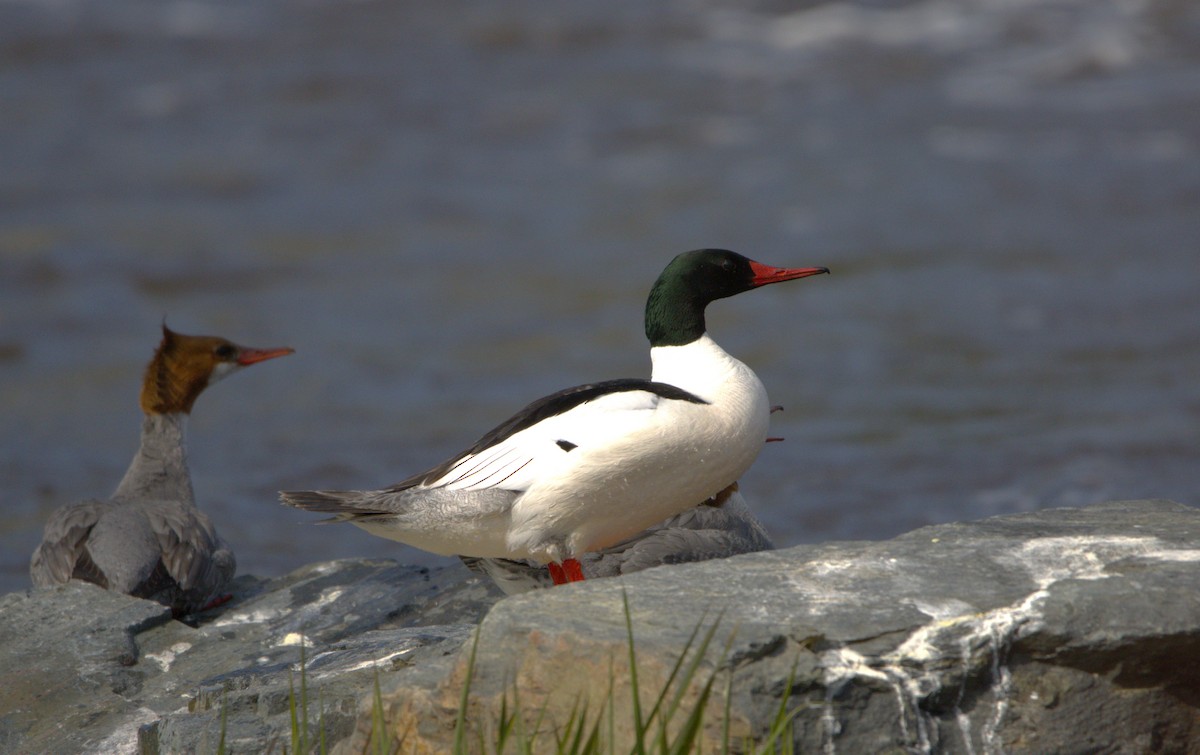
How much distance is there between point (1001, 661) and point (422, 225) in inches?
507

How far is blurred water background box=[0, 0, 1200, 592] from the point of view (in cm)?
986

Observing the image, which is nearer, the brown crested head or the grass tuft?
the grass tuft

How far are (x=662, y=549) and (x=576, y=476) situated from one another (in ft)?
3.31

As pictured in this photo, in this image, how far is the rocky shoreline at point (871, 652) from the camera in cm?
302

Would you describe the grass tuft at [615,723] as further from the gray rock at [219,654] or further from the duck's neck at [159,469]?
the duck's neck at [159,469]

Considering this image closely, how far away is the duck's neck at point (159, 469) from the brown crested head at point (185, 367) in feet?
0.37

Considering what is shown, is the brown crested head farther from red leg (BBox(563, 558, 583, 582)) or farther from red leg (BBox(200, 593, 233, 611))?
red leg (BBox(563, 558, 583, 582))

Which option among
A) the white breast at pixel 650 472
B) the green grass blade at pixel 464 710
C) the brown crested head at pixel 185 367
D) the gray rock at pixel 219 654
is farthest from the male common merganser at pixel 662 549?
the brown crested head at pixel 185 367

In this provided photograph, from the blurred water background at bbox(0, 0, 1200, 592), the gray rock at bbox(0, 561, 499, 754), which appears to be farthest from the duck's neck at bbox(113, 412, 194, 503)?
the blurred water background at bbox(0, 0, 1200, 592)

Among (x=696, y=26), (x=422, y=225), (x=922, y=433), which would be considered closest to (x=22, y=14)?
(x=422, y=225)

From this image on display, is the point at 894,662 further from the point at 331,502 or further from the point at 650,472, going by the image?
the point at 331,502

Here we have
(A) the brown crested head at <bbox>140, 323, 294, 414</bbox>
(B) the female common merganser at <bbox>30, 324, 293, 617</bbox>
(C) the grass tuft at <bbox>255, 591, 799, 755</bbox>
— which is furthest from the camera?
(A) the brown crested head at <bbox>140, 323, 294, 414</bbox>

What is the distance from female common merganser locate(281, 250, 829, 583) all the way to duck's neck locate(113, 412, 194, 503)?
7.95 ft

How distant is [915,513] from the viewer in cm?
845
